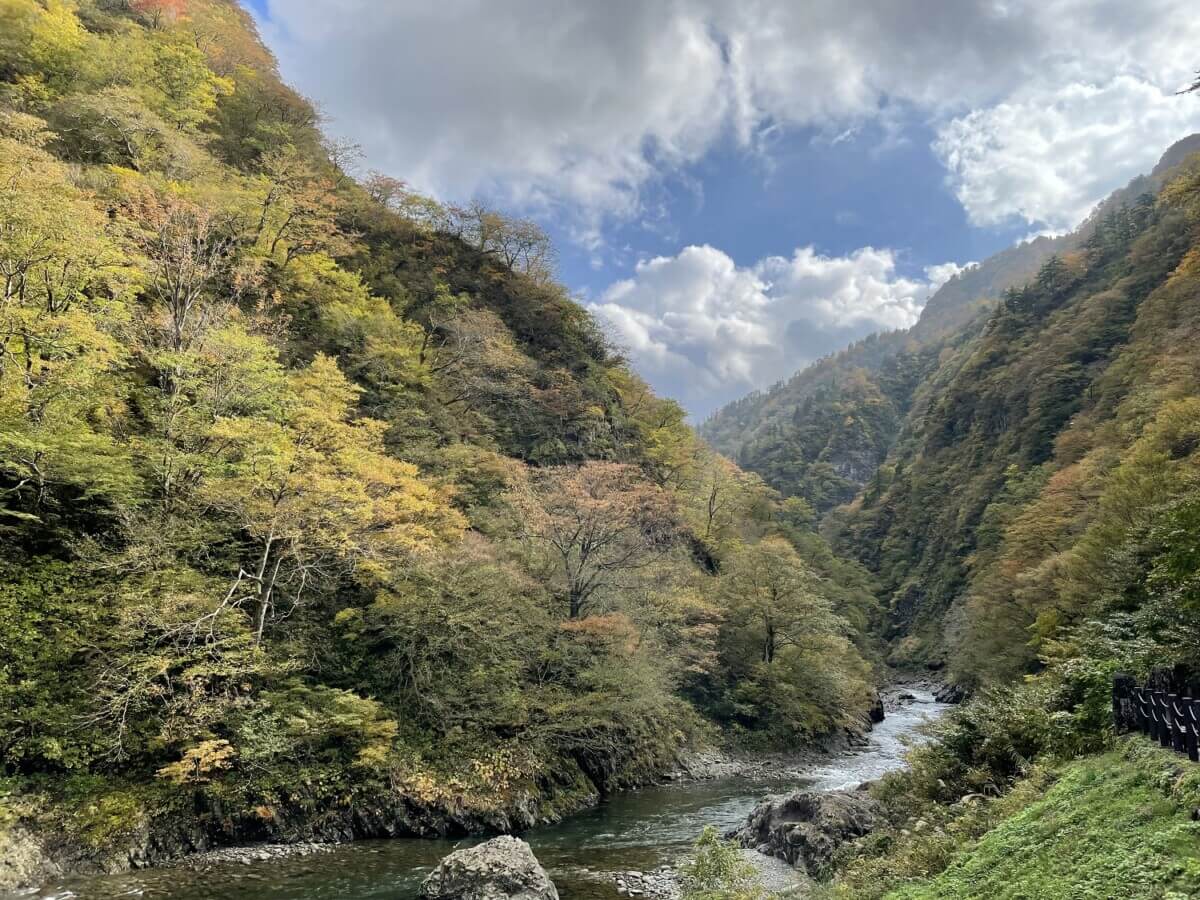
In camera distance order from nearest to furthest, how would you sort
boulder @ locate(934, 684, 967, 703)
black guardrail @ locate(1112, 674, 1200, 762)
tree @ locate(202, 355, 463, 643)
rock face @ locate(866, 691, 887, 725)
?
black guardrail @ locate(1112, 674, 1200, 762) < tree @ locate(202, 355, 463, 643) < rock face @ locate(866, 691, 887, 725) < boulder @ locate(934, 684, 967, 703)

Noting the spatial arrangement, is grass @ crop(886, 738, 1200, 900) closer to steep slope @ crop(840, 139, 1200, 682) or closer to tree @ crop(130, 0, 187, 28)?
steep slope @ crop(840, 139, 1200, 682)

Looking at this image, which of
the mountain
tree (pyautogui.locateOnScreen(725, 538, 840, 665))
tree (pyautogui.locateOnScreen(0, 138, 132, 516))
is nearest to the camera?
tree (pyautogui.locateOnScreen(0, 138, 132, 516))

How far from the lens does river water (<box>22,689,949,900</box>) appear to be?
13219 millimetres

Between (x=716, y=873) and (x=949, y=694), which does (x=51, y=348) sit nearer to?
(x=716, y=873)

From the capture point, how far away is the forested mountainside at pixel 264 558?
1583 cm

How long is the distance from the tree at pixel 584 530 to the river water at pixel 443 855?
8.65 meters

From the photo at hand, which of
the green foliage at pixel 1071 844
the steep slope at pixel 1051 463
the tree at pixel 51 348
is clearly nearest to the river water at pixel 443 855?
the green foliage at pixel 1071 844

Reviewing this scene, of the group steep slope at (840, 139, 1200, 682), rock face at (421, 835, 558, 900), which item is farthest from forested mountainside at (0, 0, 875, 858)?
steep slope at (840, 139, 1200, 682)

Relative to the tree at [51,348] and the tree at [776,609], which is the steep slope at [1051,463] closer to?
the tree at [776,609]

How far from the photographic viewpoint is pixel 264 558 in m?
18.9

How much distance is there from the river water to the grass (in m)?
9.34

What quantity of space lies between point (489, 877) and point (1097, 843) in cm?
1133

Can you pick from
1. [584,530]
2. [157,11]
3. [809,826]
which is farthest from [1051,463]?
[157,11]

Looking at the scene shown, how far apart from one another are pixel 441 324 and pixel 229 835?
35.8 m
